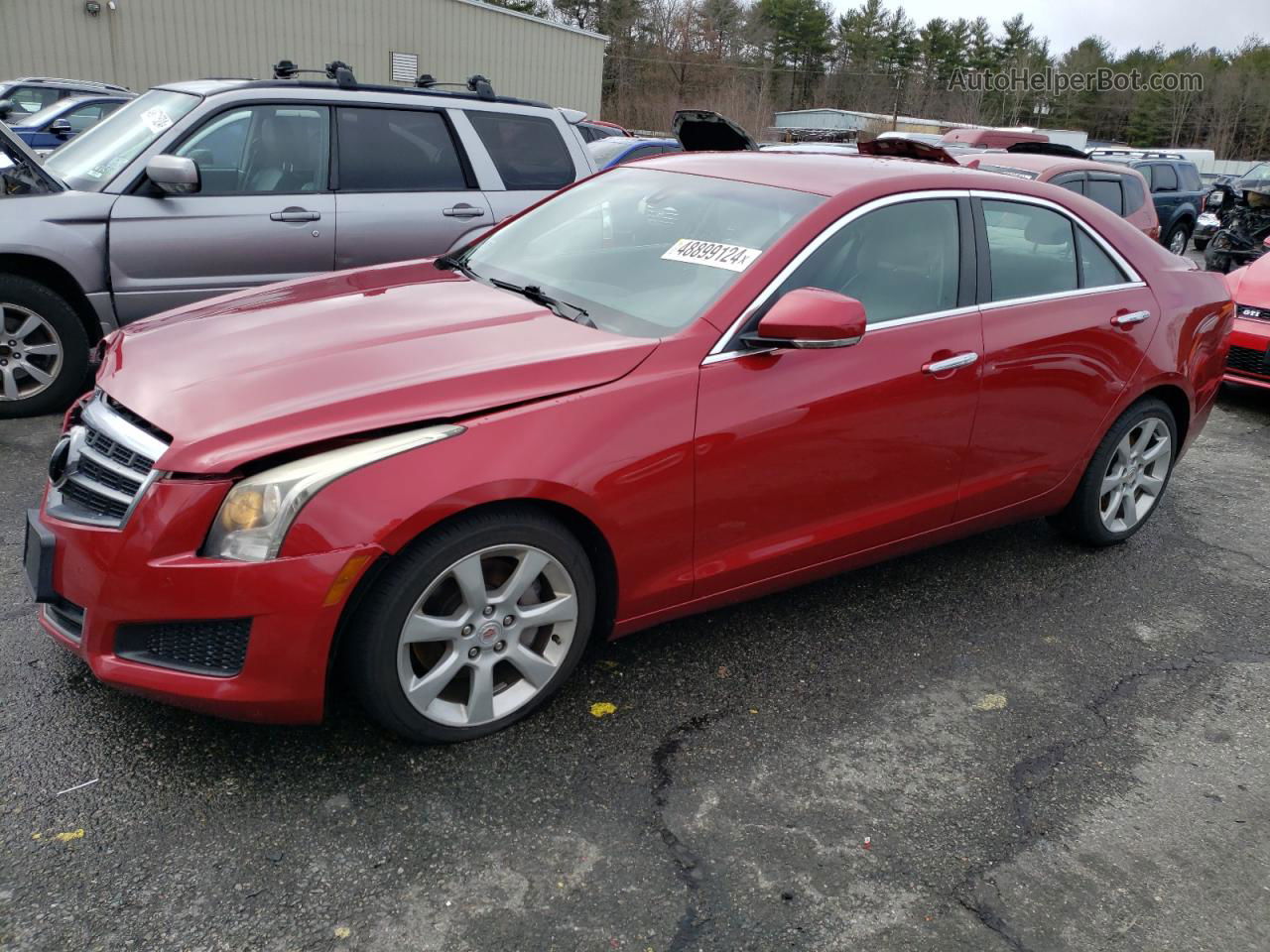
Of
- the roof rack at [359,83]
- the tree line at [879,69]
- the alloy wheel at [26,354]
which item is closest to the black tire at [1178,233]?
the roof rack at [359,83]

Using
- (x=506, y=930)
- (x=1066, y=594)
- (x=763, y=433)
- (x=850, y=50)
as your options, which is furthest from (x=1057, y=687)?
(x=850, y=50)

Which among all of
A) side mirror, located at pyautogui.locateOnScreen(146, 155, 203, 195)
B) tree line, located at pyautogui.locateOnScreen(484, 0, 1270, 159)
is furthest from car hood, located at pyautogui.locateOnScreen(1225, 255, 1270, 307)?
tree line, located at pyautogui.locateOnScreen(484, 0, 1270, 159)

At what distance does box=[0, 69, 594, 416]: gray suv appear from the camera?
532 centimetres

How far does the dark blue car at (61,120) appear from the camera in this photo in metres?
11.9

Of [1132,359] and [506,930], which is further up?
[1132,359]

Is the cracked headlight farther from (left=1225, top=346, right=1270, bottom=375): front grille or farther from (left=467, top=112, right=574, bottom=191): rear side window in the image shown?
(left=1225, top=346, right=1270, bottom=375): front grille

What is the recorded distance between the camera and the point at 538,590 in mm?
2932

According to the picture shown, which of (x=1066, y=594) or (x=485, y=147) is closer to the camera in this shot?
(x=1066, y=594)

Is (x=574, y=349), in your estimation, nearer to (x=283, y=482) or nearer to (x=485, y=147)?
(x=283, y=482)

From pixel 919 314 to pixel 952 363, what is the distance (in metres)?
0.20

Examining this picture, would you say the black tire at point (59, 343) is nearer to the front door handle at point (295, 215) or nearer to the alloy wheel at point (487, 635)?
the front door handle at point (295, 215)

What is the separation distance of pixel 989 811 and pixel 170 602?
7.13ft

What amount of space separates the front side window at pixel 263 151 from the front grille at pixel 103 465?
127 inches

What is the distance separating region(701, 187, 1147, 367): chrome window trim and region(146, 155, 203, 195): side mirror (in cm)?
350
